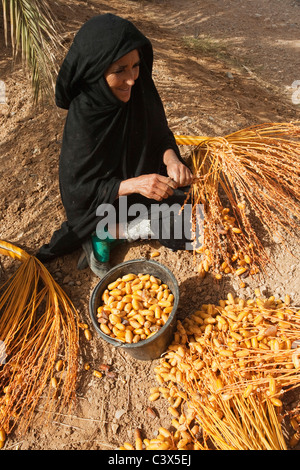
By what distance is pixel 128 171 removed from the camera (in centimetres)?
242

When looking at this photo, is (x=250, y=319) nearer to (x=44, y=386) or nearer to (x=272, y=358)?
(x=272, y=358)

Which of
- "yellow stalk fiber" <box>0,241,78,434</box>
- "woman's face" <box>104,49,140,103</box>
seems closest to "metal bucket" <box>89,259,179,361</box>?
"yellow stalk fiber" <box>0,241,78,434</box>

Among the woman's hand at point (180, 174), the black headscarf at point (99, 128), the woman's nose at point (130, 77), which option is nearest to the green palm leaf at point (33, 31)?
the black headscarf at point (99, 128)

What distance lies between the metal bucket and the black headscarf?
407mm

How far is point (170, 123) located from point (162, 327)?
2216 millimetres

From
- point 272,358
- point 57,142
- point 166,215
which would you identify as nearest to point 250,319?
point 272,358

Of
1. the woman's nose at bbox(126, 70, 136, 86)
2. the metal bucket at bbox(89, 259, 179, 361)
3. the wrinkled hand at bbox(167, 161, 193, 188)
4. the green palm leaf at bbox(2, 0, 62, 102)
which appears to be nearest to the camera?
the metal bucket at bbox(89, 259, 179, 361)

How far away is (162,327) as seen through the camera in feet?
6.13

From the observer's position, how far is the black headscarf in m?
1.85

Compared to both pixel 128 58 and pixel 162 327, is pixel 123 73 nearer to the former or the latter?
pixel 128 58

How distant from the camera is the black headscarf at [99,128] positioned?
185 centimetres

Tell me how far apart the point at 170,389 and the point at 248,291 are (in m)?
0.78

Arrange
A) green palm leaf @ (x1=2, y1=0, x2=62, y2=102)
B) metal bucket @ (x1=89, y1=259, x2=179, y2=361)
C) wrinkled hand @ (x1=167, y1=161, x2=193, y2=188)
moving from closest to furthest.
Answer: metal bucket @ (x1=89, y1=259, x2=179, y2=361), wrinkled hand @ (x1=167, y1=161, x2=193, y2=188), green palm leaf @ (x1=2, y1=0, x2=62, y2=102)

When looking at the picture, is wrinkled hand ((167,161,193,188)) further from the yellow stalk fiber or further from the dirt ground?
the yellow stalk fiber
